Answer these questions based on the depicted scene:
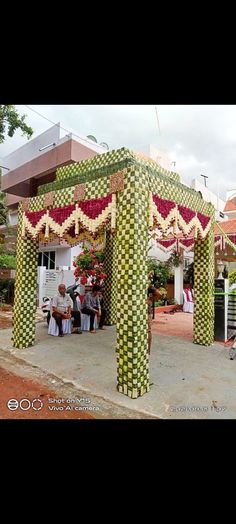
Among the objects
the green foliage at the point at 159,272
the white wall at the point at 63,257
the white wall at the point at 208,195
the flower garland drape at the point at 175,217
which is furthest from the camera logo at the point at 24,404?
the white wall at the point at 208,195

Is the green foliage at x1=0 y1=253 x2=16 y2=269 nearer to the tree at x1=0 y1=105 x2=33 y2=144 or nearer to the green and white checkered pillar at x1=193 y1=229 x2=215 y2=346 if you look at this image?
the tree at x1=0 y1=105 x2=33 y2=144

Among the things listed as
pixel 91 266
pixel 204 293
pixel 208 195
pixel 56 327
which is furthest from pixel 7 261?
pixel 208 195

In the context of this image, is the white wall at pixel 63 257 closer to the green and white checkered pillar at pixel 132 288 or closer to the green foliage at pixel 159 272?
the green foliage at pixel 159 272

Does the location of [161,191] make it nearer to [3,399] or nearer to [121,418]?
[121,418]

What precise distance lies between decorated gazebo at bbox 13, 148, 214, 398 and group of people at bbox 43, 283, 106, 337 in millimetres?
946

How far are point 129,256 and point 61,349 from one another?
121 inches

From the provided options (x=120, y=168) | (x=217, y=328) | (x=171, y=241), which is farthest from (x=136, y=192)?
(x=171, y=241)

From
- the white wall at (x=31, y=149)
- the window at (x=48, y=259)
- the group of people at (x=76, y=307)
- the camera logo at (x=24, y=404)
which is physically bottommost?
the camera logo at (x=24, y=404)

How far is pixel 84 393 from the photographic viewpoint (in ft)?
12.5

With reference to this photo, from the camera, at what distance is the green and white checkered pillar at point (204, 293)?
248 inches

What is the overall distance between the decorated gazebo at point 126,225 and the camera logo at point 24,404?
105 cm

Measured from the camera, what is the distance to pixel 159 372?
4.59 metres

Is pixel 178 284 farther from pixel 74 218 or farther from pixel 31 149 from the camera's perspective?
pixel 31 149

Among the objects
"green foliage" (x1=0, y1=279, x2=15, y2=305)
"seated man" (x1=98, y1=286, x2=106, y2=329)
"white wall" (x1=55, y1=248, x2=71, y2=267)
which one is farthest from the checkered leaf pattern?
"green foliage" (x1=0, y1=279, x2=15, y2=305)
